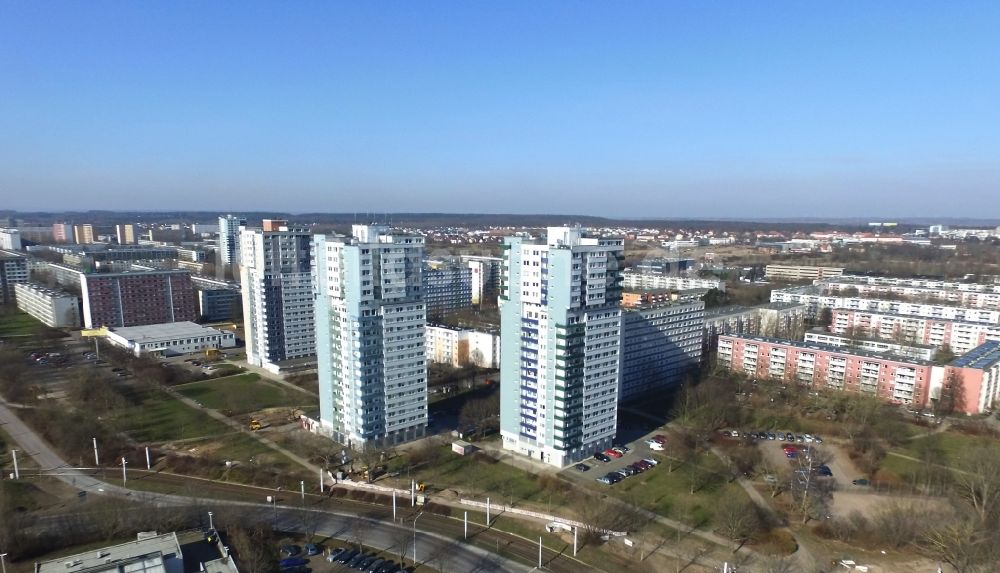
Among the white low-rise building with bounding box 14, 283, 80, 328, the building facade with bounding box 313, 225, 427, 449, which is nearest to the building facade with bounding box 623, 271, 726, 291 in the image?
the building facade with bounding box 313, 225, 427, 449

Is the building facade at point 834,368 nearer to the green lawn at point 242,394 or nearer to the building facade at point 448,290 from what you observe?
the building facade at point 448,290

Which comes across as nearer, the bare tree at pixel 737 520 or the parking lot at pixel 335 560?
the parking lot at pixel 335 560

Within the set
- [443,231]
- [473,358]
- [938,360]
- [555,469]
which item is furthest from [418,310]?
[443,231]

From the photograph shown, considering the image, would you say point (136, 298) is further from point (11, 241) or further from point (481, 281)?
point (11, 241)

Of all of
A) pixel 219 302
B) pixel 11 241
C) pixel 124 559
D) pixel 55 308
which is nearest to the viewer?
pixel 124 559

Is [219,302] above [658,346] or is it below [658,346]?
below

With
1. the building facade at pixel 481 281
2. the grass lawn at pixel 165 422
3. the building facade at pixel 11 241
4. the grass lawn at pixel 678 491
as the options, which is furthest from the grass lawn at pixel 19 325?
the grass lawn at pixel 678 491

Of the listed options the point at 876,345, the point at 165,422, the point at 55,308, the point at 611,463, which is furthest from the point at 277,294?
the point at 876,345
